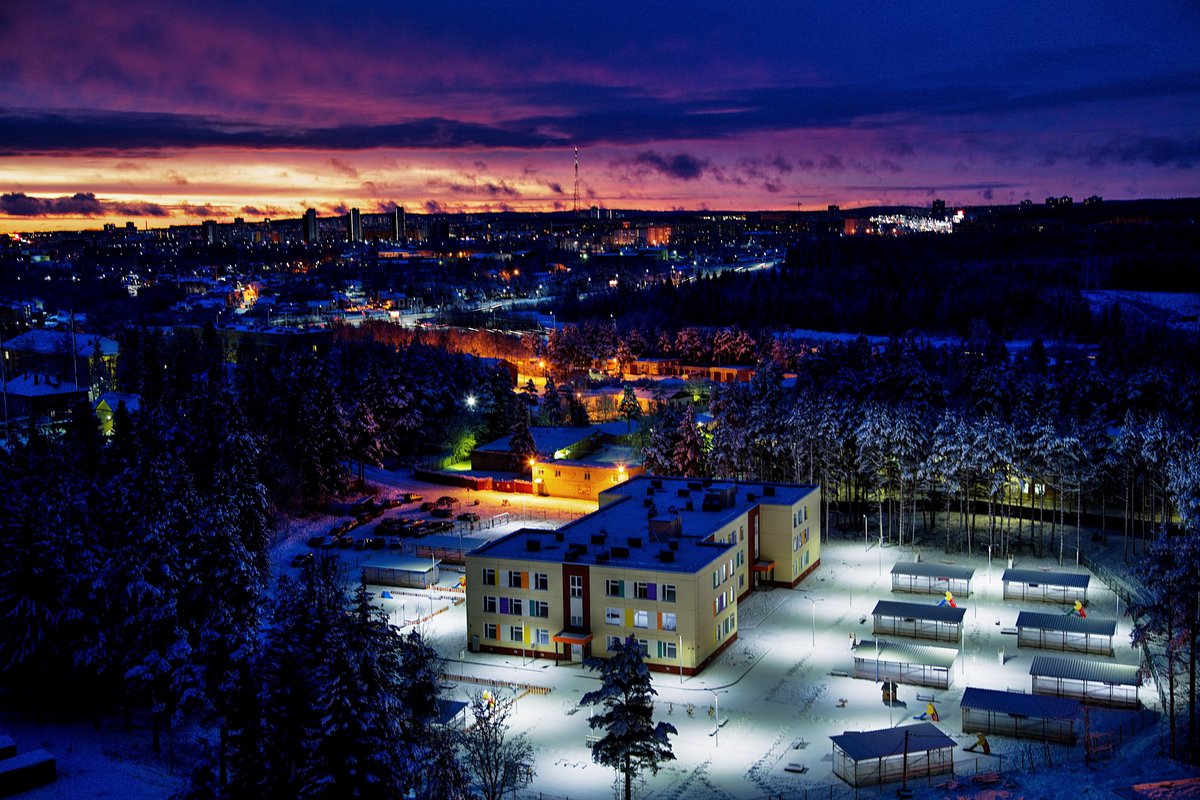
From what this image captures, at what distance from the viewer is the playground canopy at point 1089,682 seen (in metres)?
27.0

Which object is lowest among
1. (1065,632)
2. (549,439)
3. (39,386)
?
(1065,632)

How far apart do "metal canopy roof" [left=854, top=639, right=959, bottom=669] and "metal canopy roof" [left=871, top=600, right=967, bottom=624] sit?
1.53 meters

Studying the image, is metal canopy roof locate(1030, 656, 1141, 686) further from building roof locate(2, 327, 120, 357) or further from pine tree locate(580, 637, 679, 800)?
building roof locate(2, 327, 120, 357)

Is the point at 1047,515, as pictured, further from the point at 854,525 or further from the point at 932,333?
the point at 932,333

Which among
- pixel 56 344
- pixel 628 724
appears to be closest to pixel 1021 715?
pixel 628 724

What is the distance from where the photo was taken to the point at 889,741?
2378 cm

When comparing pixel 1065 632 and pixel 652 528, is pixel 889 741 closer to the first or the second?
pixel 1065 632

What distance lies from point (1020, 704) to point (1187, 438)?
65.5ft

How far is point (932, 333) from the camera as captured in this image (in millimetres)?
112500

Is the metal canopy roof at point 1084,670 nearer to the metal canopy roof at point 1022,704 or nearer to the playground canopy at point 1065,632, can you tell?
the metal canopy roof at point 1022,704

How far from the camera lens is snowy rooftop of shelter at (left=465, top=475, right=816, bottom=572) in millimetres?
31844

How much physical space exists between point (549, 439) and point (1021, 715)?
33.9 metres

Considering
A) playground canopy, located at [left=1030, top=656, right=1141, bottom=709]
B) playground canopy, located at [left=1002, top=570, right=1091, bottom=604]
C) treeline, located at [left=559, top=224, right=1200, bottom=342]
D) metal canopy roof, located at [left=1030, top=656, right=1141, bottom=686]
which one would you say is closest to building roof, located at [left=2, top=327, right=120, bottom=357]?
treeline, located at [left=559, top=224, right=1200, bottom=342]

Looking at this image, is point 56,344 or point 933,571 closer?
point 933,571
